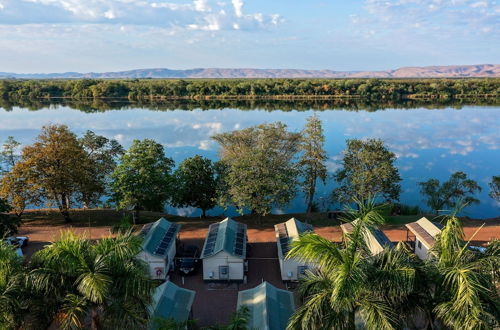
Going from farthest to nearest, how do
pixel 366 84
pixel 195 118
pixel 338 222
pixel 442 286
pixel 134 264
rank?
pixel 366 84, pixel 195 118, pixel 338 222, pixel 134 264, pixel 442 286

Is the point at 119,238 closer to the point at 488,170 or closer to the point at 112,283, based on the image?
the point at 112,283

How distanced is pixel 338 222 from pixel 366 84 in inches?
4573

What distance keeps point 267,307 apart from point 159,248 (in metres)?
8.95

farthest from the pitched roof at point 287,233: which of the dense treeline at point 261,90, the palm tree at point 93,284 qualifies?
the dense treeline at point 261,90

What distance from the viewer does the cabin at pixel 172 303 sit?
1608 cm

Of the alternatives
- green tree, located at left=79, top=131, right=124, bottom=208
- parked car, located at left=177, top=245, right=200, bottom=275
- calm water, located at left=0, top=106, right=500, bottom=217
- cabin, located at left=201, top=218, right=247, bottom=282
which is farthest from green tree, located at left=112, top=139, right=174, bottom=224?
cabin, located at left=201, top=218, right=247, bottom=282

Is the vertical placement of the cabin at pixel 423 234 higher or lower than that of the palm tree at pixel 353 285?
lower

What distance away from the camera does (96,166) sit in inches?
1341

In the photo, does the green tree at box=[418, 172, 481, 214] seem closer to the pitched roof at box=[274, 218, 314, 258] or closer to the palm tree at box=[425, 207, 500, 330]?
the pitched roof at box=[274, 218, 314, 258]

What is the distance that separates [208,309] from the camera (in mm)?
19156

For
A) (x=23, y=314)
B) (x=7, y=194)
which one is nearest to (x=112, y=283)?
(x=23, y=314)

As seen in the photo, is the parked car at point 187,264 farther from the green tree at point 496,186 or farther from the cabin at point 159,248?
the green tree at point 496,186

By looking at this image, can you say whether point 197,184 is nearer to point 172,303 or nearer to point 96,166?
point 96,166

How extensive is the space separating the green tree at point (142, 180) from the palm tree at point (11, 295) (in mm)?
19552
